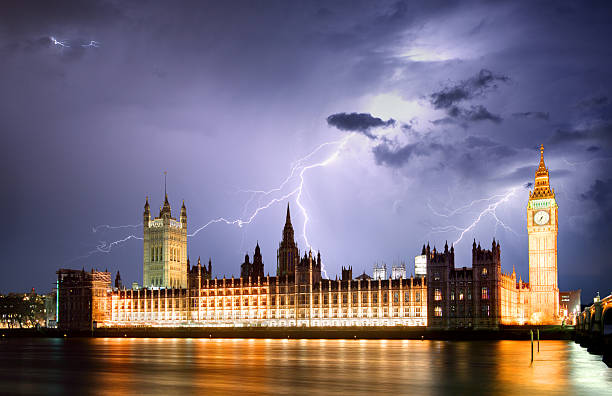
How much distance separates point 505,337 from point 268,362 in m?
56.0

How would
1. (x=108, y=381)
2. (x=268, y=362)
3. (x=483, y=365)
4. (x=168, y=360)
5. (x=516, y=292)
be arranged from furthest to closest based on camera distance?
(x=516, y=292) → (x=168, y=360) → (x=268, y=362) → (x=483, y=365) → (x=108, y=381)

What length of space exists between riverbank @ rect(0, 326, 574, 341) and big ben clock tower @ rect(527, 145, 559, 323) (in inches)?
735

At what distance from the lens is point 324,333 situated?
11138 cm

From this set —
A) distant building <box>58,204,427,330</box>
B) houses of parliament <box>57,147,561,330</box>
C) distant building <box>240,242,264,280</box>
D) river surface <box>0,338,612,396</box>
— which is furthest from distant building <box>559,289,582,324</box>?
river surface <box>0,338,612,396</box>

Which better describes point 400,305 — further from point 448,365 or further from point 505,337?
point 448,365

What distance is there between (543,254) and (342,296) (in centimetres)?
3681

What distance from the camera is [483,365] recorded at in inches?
1788

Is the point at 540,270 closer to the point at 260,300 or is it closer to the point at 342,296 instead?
the point at 342,296

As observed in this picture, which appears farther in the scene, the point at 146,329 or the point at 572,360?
the point at 146,329

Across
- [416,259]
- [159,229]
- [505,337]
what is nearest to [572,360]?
[505,337]

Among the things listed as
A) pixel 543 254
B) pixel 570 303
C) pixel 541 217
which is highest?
pixel 541 217

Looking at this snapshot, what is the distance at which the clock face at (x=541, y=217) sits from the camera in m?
126

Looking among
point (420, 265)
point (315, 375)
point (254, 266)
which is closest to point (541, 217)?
point (420, 265)

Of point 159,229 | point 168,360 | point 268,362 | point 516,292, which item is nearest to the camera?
point 268,362
